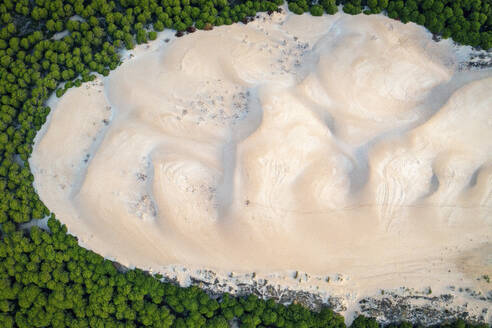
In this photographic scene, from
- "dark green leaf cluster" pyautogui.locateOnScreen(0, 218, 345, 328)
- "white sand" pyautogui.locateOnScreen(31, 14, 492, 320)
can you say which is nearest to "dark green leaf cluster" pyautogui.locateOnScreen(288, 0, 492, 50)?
"white sand" pyautogui.locateOnScreen(31, 14, 492, 320)

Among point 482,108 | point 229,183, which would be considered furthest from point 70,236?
point 482,108

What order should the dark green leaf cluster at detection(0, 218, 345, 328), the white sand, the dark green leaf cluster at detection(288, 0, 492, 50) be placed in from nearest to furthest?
the white sand < the dark green leaf cluster at detection(288, 0, 492, 50) < the dark green leaf cluster at detection(0, 218, 345, 328)

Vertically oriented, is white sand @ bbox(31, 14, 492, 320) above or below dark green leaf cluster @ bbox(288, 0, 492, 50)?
below

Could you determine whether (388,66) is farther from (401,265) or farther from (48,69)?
(48,69)

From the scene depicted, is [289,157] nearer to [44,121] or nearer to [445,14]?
[445,14]

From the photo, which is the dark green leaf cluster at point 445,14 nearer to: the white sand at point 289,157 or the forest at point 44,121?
the forest at point 44,121

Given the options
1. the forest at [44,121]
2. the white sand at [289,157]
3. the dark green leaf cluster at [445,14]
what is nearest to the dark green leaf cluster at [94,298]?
the forest at [44,121]

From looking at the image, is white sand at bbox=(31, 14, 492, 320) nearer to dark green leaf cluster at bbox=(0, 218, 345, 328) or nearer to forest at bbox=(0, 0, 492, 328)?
forest at bbox=(0, 0, 492, 328)
